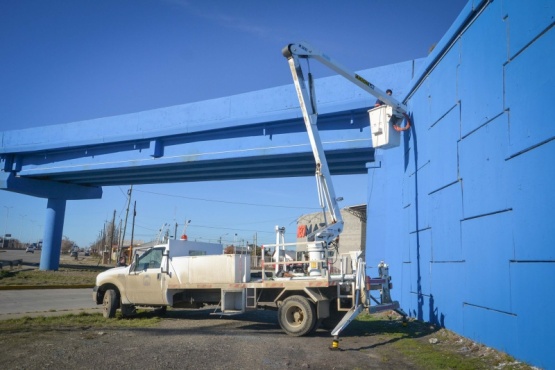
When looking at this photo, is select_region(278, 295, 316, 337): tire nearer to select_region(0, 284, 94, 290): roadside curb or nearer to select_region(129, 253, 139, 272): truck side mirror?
select_region(129, 253, 139, 272): truck side mirror

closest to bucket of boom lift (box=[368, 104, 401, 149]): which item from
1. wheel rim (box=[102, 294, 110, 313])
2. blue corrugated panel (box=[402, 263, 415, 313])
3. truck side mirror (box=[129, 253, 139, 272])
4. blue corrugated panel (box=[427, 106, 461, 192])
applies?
blue corrugated panel (box=[427, 106, 461, 192])

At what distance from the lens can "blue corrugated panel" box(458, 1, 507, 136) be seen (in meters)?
7.36

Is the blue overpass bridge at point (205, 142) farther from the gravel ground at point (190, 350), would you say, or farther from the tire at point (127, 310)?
the gravel ground at point (190, 350)

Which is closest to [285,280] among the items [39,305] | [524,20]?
[524,20]

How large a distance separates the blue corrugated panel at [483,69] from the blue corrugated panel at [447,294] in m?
2.78

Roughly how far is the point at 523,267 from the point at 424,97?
6.06m

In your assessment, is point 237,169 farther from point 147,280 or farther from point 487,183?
point 487,183

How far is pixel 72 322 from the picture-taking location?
11.3 meters

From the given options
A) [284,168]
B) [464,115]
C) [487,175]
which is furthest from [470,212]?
[284,168]

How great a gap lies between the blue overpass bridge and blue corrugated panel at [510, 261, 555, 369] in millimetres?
8988

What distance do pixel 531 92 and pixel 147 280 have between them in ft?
32.2

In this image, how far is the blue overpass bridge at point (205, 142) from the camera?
51.3 feet

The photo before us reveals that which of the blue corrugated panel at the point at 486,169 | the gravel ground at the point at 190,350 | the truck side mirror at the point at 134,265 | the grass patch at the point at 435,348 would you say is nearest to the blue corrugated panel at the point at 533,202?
the blue corrugated panel at the point at 486,169

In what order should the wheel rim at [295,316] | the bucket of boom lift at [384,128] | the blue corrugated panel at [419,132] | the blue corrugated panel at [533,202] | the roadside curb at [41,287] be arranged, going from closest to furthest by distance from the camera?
the blue corrugated panel at [533,202] < the wheel rim at [295,316] < the blue corrugated panel at [419,132] < the bucket of boom lift at [384,128] < the roadside curb at [41,287]
